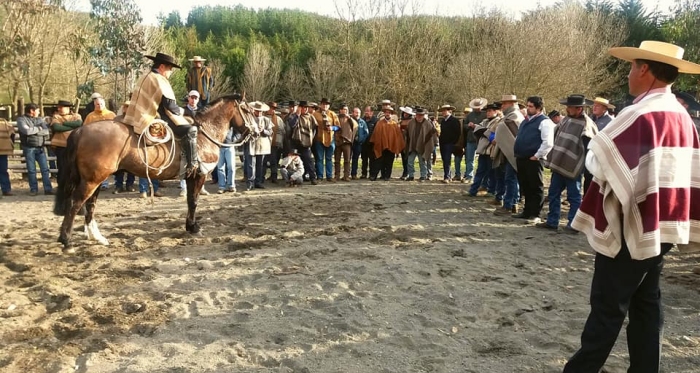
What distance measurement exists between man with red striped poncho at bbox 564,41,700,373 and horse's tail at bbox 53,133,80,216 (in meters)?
6.36


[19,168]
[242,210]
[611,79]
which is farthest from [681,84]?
[19,168]

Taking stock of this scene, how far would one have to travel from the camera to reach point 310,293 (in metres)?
5.11

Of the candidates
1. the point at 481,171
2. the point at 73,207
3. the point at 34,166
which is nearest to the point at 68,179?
the point at 73,207

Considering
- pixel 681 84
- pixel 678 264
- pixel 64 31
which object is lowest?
pixel 678 264

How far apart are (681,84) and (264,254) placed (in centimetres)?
2514

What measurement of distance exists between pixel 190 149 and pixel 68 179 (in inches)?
65.7

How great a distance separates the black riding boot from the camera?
7465 mm

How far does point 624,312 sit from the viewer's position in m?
3.03

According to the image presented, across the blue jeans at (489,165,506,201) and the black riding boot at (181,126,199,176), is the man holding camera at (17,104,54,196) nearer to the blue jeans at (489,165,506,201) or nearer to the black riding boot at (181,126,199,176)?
the black riding boot at (181,126,199,176)

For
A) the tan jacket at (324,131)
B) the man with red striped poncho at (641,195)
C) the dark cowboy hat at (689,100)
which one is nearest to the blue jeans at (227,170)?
the tan jacket at (324,131)

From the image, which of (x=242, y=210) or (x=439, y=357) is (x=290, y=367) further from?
(x=242, y=210)

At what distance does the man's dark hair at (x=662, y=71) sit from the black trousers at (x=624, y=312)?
3.37 feet

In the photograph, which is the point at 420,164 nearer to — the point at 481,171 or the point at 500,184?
the point at 481,171

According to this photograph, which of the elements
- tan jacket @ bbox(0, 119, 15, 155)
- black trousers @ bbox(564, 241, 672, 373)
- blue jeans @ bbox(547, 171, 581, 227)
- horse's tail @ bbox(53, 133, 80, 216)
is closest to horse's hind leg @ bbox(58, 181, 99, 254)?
horse's tail @ bbox(53, 133, 80, 216)
